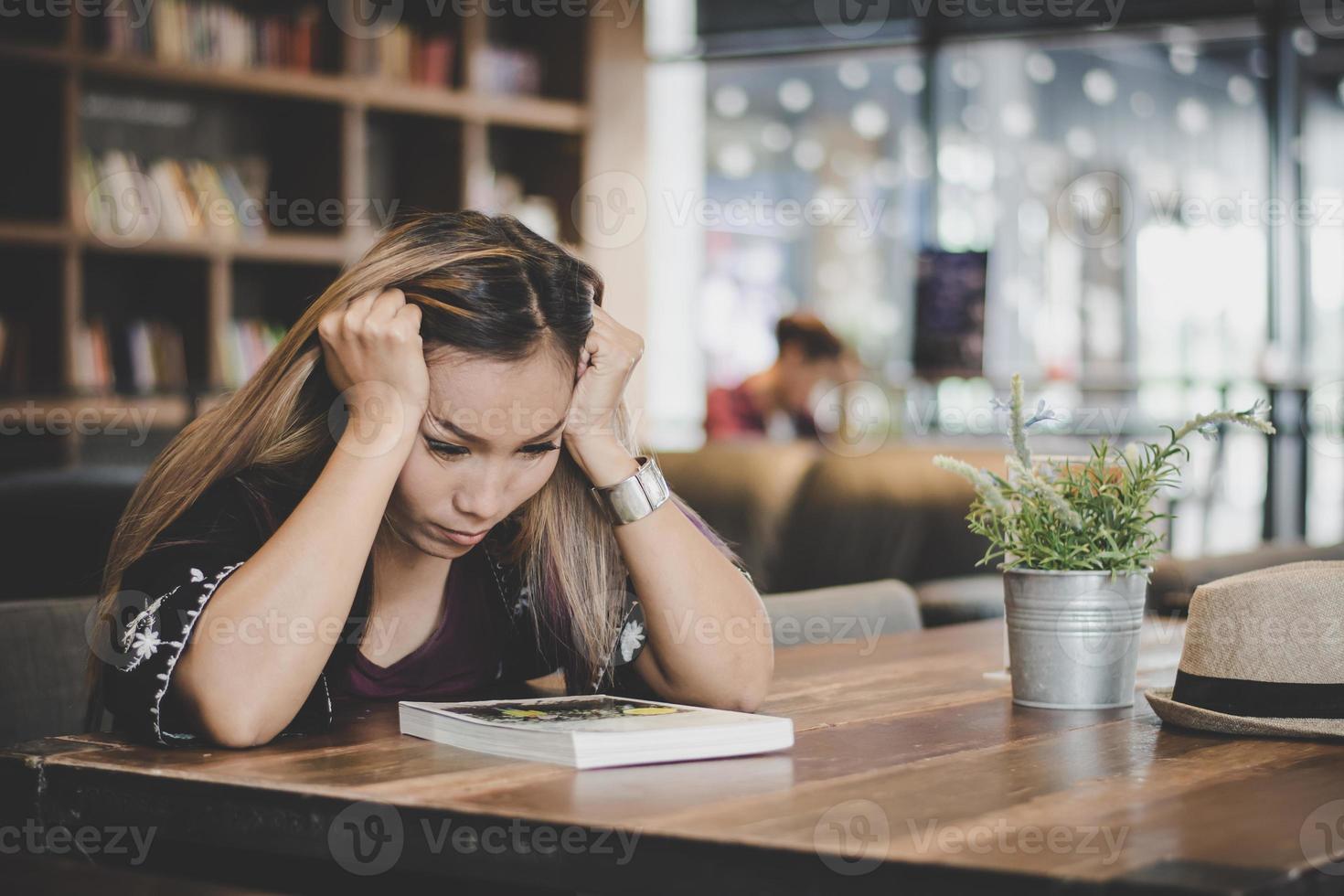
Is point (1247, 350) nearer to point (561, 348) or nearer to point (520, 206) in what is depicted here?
point (520, 206)

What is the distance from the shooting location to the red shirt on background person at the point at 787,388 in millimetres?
5930

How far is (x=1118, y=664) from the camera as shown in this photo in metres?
1.58
